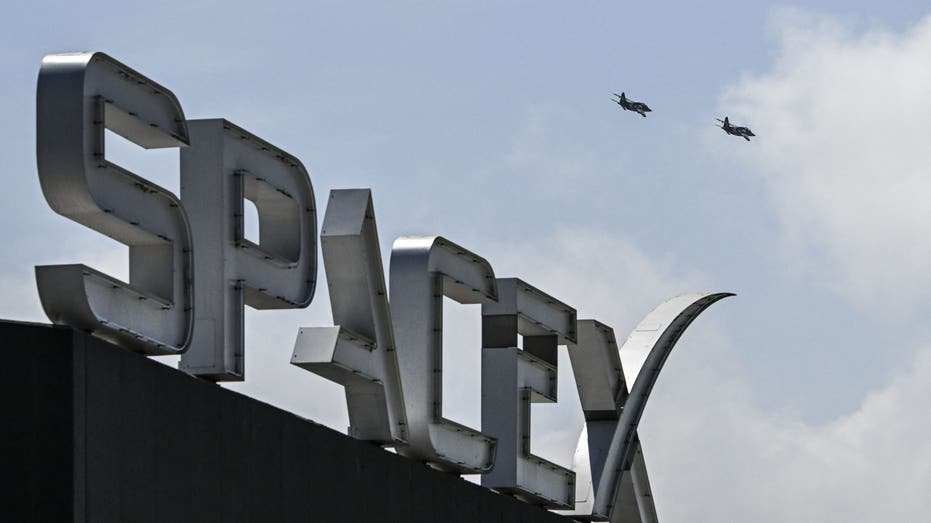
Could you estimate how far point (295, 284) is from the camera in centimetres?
2119

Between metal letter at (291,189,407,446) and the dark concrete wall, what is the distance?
0.65 meters

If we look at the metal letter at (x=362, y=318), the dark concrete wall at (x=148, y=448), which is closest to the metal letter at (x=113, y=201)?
the dark concrete wall at (x=148, y=448)

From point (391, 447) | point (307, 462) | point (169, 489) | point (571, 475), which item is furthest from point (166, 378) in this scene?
point (571, 475)

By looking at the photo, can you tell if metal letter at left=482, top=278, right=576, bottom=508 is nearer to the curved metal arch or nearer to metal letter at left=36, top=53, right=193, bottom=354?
the curved metal arch

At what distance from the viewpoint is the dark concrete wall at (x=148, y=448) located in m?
15.7

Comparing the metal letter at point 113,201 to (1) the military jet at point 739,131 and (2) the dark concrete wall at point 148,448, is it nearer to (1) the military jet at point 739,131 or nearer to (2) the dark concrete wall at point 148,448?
(2) the dark concrete wall at point 148,448

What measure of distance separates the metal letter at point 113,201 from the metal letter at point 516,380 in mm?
8469

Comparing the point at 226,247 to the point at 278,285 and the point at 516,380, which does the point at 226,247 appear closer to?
the point at 278,285

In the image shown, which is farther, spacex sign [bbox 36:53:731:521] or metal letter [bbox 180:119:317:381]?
metal letter [bbox 180:119:317:381]

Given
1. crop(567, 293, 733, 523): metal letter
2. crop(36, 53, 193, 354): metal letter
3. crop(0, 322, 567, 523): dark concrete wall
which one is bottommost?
crop(0, 322, 567, 523): dark concrete wall

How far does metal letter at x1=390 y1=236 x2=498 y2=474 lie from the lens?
2389 centimetres

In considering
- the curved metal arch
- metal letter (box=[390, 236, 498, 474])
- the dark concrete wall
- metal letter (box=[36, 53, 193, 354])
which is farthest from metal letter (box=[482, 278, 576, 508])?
metal letter (box=[36, 53, 193, 354])

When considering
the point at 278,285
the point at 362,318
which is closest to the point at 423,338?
the point at 362,318

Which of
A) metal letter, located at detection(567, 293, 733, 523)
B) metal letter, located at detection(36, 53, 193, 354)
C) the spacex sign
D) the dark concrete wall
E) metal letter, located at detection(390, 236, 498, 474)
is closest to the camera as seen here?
the dark concrete wall
